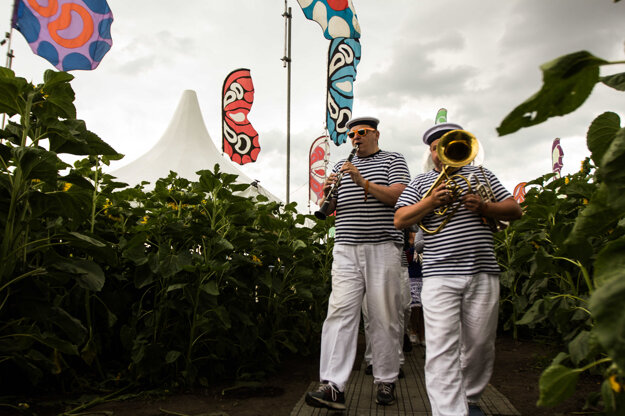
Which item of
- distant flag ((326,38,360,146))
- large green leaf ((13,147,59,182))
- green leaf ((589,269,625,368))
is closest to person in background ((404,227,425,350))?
large green leaf ((13,147,59,182))

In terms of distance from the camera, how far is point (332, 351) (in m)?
3.42

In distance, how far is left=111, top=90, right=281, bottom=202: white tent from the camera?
14828 millimetres

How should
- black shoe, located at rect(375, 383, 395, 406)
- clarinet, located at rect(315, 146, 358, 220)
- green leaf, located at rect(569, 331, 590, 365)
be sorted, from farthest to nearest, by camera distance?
clarinet, located at rect(315, 146, 358, 220) < black shoe, located at rect(375, 383, 395, 406) < green leaf, located at rect(569, 331, 590, 365)

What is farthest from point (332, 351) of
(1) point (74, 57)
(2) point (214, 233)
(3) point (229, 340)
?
(1) point (74, 57)

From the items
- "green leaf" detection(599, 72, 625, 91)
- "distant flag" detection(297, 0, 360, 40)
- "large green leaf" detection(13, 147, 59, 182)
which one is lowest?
"green leaf" detection(599, 72, 625, 91)

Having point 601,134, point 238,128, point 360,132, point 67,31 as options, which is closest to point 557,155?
point 238,128

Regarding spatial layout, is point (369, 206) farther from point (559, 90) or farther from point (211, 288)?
point (559, 90)

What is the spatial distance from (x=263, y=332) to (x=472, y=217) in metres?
2.36

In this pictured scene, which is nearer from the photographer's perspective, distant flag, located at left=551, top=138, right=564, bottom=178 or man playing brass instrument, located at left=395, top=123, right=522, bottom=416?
man playing brass instrument, located at left=395, top=123, right=522, bottom=416

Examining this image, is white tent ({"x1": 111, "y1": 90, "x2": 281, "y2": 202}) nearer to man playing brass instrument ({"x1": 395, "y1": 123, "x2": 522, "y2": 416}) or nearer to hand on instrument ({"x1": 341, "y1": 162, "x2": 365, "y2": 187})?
hand on instrument ({"x1": 341, "y1": 162, "x2": 365, "y2": 187})

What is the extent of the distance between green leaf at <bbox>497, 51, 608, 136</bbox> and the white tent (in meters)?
13.7

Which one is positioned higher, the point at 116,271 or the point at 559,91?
the point at 559,91

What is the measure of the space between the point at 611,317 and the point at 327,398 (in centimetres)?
289

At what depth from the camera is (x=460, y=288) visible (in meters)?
2.77
